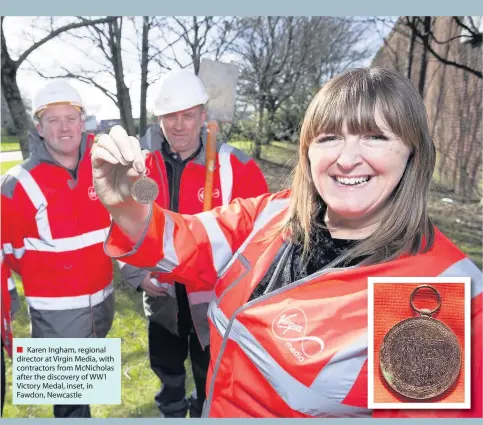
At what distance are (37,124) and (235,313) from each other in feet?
3.42

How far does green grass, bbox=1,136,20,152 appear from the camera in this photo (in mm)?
1765

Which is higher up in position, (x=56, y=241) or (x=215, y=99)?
(x=215, y=99)

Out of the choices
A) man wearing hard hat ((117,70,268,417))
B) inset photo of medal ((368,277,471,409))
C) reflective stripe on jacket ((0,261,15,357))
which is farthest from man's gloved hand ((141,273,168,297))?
inset photo of medal ((368,277,471,409))

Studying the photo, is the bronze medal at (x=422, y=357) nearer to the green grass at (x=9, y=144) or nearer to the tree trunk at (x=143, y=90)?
the tree trunk at (x=143, y=90)

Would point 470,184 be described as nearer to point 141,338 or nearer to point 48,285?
point 141,338

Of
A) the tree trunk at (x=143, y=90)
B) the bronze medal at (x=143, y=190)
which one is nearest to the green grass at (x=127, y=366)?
the tree trunk at (x=143, y=90)

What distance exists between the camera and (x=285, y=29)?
5.75 feet

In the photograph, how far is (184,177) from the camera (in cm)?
181

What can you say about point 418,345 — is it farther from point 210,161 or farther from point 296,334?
point 210,161

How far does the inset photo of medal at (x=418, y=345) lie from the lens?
50.9 inches

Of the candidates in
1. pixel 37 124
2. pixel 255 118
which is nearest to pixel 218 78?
pixel 255 118

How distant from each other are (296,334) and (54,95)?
3.85 feet

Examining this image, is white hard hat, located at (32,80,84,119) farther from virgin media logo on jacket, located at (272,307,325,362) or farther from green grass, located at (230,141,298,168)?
virgin media logo on jacket, located at (272,307,325,362)

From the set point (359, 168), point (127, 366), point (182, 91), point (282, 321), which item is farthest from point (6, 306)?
point (359, 168)
